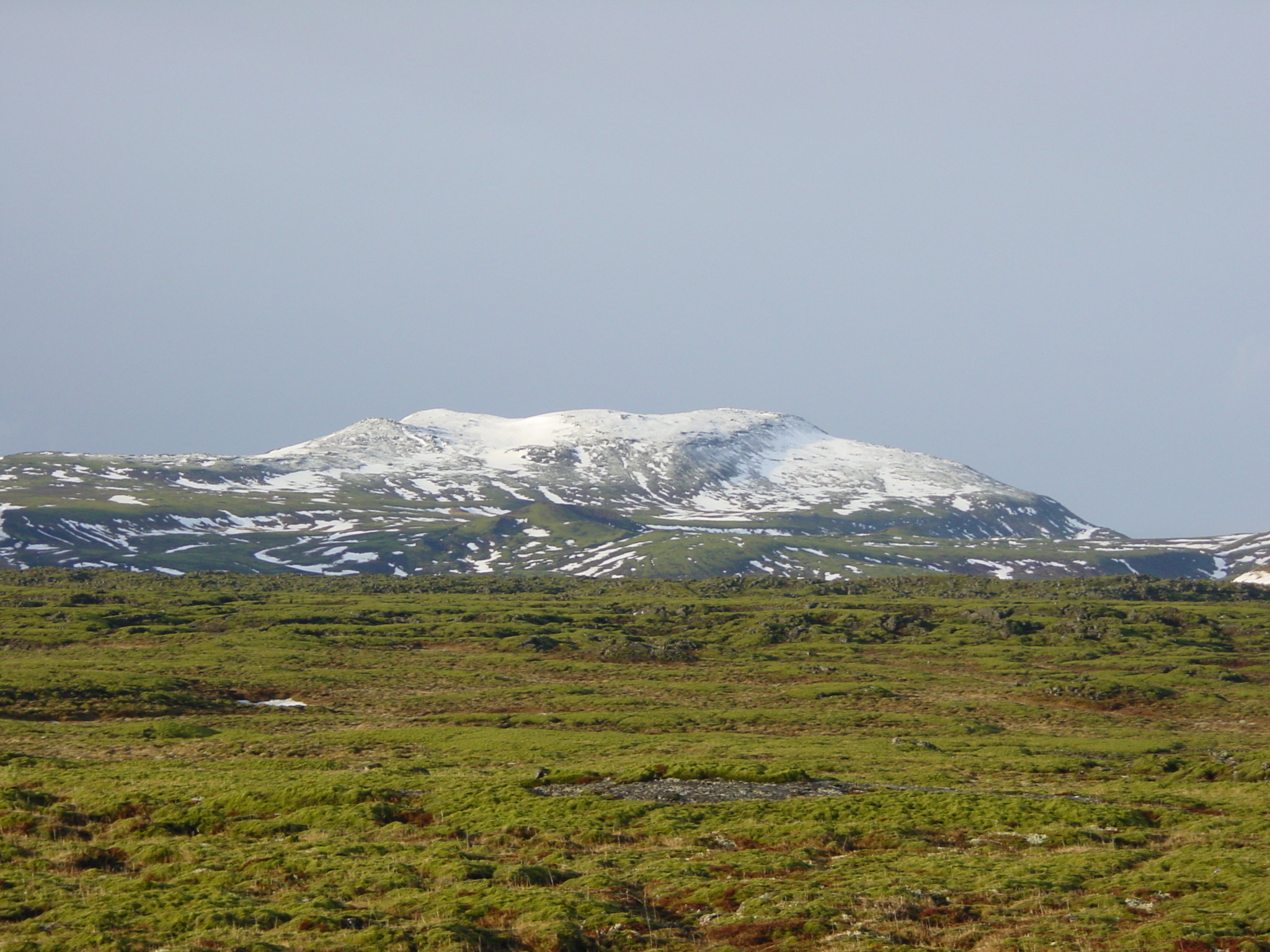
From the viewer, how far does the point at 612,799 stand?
39.7m

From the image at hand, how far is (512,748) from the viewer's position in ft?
200

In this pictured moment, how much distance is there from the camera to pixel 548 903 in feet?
80.1

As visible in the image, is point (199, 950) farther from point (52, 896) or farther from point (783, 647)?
point (783, 647)

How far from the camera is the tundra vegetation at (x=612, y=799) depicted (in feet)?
77.2

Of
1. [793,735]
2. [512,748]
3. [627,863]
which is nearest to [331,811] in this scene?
[627,863]

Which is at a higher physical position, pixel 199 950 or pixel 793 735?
pixel 199 950

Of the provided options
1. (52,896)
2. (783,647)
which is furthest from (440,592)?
(52,896)

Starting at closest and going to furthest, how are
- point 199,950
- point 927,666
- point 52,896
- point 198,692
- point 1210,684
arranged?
point 199,950 → point 52,896 → point 198,692 → point 1210,684 → point 927,666

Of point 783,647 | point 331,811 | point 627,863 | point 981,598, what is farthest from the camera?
point 981,598

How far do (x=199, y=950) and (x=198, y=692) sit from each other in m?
75.9

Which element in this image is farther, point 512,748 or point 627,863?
point 512,748

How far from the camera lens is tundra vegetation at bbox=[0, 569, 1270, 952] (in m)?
23.5

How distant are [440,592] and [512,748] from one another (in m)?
135

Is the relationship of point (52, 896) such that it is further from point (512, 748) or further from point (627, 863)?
point (512, 748)
